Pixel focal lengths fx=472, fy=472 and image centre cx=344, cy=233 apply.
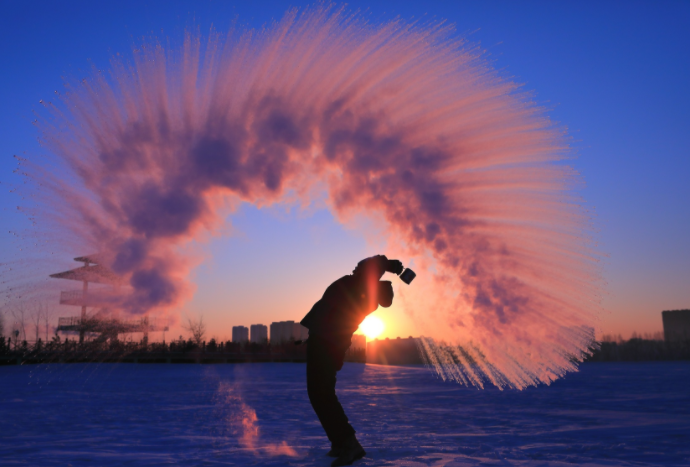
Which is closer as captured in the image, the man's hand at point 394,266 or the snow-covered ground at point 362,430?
the snow-covered ground at point 362,430

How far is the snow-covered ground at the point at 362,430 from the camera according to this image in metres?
5.20

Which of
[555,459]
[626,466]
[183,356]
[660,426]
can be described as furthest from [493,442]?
[183,356]

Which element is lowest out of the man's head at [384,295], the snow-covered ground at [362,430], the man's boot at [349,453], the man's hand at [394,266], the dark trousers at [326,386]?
the snow-covered ground at [362,430]

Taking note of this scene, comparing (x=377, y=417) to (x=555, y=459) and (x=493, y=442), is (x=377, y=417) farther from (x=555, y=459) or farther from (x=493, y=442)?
(x=555, y=459)

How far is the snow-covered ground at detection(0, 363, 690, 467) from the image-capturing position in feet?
17.0

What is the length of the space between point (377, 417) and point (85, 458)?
509 centimetres

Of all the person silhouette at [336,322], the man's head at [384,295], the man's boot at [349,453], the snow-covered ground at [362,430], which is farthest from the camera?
the man's head at [384,295]

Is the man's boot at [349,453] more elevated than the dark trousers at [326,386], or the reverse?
the dark trousers at [326,386]

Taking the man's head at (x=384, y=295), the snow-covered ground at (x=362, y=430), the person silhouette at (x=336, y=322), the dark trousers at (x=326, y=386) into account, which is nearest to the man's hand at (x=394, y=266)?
the person silhouette at (x=336, y=322)

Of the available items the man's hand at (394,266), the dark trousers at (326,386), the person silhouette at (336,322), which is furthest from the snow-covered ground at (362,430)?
the man's hand at (394,266)

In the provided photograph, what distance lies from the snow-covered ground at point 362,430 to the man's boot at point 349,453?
162 mm

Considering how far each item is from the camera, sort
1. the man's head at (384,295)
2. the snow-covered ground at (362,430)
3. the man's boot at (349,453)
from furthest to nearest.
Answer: the man's head at (384,295), the snow-covered ground at (362,430), the man's boot at (349,453)

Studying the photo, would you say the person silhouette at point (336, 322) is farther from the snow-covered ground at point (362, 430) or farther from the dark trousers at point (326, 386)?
the snow-covered ground at point (362, 430)

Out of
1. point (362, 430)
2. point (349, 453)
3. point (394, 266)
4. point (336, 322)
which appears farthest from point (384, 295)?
point (362, 430)
